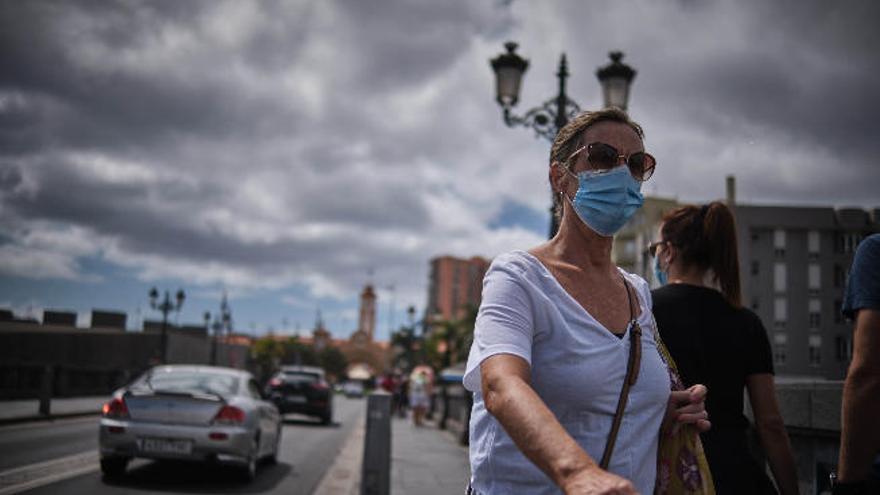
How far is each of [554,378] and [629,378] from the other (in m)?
0.20

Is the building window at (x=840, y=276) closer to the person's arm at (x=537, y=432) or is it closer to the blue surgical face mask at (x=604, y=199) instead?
the blue surgical face mask at (x=604, y=199)

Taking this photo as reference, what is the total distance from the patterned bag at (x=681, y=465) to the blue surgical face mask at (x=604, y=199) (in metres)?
0.57

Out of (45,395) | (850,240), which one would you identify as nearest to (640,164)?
(850,240)

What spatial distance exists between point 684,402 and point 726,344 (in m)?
0.84

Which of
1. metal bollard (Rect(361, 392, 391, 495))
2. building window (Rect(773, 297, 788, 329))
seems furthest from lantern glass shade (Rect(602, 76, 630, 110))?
building window (Rect(773, 297, 788, 329))

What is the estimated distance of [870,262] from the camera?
207cm

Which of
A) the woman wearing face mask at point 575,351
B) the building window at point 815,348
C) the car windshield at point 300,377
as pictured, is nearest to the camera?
the woman wearing face mask at point 575,351

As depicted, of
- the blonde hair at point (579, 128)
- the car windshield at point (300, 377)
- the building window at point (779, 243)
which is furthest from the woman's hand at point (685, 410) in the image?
the building window at point (779, 243)

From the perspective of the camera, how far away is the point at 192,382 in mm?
8859

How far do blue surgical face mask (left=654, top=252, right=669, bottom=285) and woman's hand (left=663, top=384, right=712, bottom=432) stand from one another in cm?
114

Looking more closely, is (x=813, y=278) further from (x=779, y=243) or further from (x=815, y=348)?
(x=815, y=348)

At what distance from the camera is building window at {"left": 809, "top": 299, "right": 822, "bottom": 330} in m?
60.5

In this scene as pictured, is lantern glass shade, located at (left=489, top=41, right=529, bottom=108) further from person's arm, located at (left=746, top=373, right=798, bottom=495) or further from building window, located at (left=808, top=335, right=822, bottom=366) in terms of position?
building window, located at (left=808, top=335, right=822, bottom=366)

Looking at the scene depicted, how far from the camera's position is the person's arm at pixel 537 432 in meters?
1.21
